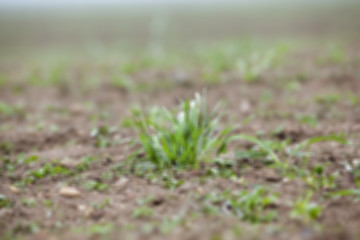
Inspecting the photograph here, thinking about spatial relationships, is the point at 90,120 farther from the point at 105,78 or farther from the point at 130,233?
the point at 130,233

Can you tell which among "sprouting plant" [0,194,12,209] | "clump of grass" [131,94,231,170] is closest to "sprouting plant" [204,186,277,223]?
"clump of grass" [131,94,231,170]

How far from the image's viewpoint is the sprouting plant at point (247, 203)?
1680 mm

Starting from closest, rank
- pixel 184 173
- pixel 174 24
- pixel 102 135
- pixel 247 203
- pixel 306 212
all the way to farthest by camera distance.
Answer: pixel 306 212 → pixel 247 203 → pixel 184 173 → pixel 102 135 → pixel 174 24

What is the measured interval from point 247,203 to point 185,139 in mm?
602

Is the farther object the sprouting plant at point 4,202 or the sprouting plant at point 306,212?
the sprouting plant at point 4,202

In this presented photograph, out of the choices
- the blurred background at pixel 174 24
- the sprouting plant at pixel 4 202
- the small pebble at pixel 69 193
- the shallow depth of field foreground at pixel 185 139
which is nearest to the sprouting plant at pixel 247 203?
the shallow depth of field foreground at pixel 185 139

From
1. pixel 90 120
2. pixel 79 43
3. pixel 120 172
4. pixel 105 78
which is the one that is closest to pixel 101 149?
pixel 120 172

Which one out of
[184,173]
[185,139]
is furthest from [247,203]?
[185,139]

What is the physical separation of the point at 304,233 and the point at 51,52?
5.66 meters

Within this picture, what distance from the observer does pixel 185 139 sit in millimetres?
2197

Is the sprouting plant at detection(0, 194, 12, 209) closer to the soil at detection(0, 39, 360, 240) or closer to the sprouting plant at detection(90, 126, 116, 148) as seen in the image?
the soil at detection(0, 39, 360, 240)

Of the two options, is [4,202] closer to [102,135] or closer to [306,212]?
A: [102,135]

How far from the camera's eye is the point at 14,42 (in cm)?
706

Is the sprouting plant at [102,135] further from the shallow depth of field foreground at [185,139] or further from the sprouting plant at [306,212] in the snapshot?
the sprouting plant at [306,212]
